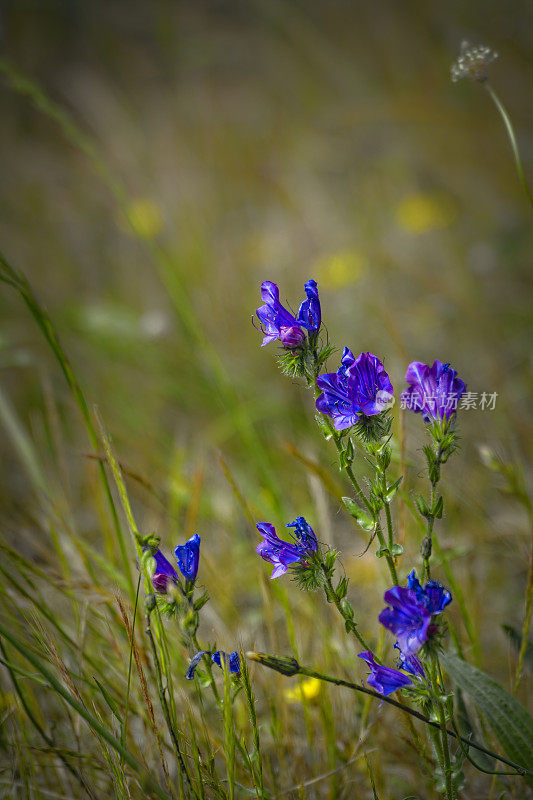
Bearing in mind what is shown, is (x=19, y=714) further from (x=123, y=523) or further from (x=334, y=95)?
(x=334, y=95)

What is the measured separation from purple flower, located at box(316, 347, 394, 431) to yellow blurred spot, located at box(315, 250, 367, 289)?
1.81m

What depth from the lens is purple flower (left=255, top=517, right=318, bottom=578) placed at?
2.49 ft

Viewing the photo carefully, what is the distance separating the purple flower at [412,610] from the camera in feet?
2.15

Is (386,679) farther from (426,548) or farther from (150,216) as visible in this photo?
(150,216)

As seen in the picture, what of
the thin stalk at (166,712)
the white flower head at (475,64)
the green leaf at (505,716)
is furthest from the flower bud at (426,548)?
the white flower head at (475,64)

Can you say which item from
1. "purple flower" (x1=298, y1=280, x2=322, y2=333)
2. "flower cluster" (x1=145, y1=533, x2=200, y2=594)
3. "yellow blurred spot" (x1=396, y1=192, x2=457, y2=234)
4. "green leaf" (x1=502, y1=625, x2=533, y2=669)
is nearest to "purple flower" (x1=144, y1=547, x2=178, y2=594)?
"flower cluster" (x1=145, y1=533, x2=200, y2=594)

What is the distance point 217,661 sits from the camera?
31.0 inches

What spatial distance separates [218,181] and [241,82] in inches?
45.5

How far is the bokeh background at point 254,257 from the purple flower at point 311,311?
0.36 meters

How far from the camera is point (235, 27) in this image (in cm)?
377

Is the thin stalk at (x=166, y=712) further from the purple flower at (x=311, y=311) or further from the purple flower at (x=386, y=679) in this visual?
the purple flower at (x=311, y=311)

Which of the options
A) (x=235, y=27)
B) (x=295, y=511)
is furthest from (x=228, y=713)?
(x=235, y=27)

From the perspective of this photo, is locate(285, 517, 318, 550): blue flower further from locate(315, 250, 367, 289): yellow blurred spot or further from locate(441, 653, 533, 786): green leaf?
locate(315, 250, 367, 289): yellow blurred spot

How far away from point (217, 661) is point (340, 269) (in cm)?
202
